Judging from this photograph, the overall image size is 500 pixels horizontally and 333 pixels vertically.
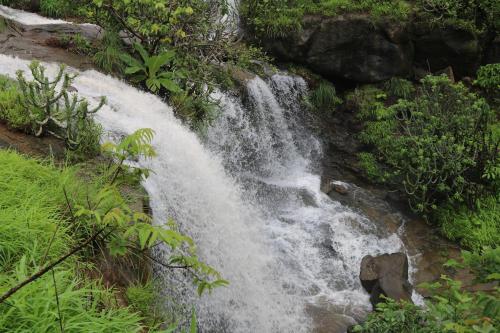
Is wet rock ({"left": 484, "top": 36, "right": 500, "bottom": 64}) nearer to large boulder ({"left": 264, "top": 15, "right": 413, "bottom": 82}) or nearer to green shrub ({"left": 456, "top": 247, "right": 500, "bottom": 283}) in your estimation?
large boulder ({"left": 264, "top": 15, "right": 413, "bottom": 82})

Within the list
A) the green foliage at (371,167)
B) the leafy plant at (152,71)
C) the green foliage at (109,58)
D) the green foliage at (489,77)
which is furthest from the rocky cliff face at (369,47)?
the green foliage at (109,58)

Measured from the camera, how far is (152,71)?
746cm

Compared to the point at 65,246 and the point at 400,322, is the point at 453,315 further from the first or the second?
the point at 65,246

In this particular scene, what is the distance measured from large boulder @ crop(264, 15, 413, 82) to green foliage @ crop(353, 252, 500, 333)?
784 cm

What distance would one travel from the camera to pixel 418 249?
304 inches

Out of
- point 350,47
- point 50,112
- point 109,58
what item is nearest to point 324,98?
point 350,47

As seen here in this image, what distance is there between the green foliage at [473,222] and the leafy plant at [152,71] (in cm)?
545

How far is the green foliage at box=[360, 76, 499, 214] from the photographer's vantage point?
305 inches

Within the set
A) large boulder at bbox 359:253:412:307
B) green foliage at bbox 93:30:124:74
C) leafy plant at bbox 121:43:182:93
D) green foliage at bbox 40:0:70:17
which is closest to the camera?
large boulder at bbox 359:253:412:307

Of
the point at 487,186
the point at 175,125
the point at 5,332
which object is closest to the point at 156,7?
the point at 175,125

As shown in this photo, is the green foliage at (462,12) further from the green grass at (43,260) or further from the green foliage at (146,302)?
the green foliage at (146,302)

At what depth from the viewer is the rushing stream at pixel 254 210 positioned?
→ 197 inches

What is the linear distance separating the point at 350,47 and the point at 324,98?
1.42 m

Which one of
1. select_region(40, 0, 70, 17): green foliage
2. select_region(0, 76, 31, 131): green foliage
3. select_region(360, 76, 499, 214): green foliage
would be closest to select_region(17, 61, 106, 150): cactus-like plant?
select_region(0, 76, 31, 131): green foliage
